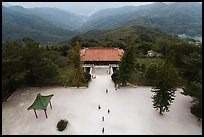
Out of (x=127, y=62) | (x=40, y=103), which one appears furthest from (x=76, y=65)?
(x=40, y=103)

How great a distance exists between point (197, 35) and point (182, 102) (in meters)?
179

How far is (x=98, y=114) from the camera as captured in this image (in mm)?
28547

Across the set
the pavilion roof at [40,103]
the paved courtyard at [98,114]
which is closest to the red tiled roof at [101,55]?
the paved courtyard at [98,114]

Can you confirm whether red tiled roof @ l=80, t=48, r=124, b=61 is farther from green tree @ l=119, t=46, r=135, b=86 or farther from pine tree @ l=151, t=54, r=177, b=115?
pine tree @ l=151, t=54, r=177, b=115

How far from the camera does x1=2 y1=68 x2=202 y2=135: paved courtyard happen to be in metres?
25.8

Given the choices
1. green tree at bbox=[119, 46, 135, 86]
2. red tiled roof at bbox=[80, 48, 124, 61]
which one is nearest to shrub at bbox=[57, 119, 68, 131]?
green tree at bbox=[119, 46, 135, 86]

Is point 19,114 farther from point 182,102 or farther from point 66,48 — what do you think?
point 66,48

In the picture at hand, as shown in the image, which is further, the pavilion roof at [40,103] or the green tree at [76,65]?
the green tree at [76,65]

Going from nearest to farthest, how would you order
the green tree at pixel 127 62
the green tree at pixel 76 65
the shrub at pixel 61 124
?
the shrub at pixel 61 124, the green tree at pixel 127 62, the green tree at pixel 76 65

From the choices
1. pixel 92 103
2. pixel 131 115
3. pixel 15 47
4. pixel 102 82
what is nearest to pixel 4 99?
pixel 15 47

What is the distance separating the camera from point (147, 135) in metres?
24.7

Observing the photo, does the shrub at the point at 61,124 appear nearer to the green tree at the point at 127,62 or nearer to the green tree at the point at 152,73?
the green tree at the point at 127,62

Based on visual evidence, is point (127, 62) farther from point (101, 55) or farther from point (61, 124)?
point (61, 124)

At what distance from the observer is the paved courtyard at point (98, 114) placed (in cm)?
2580
